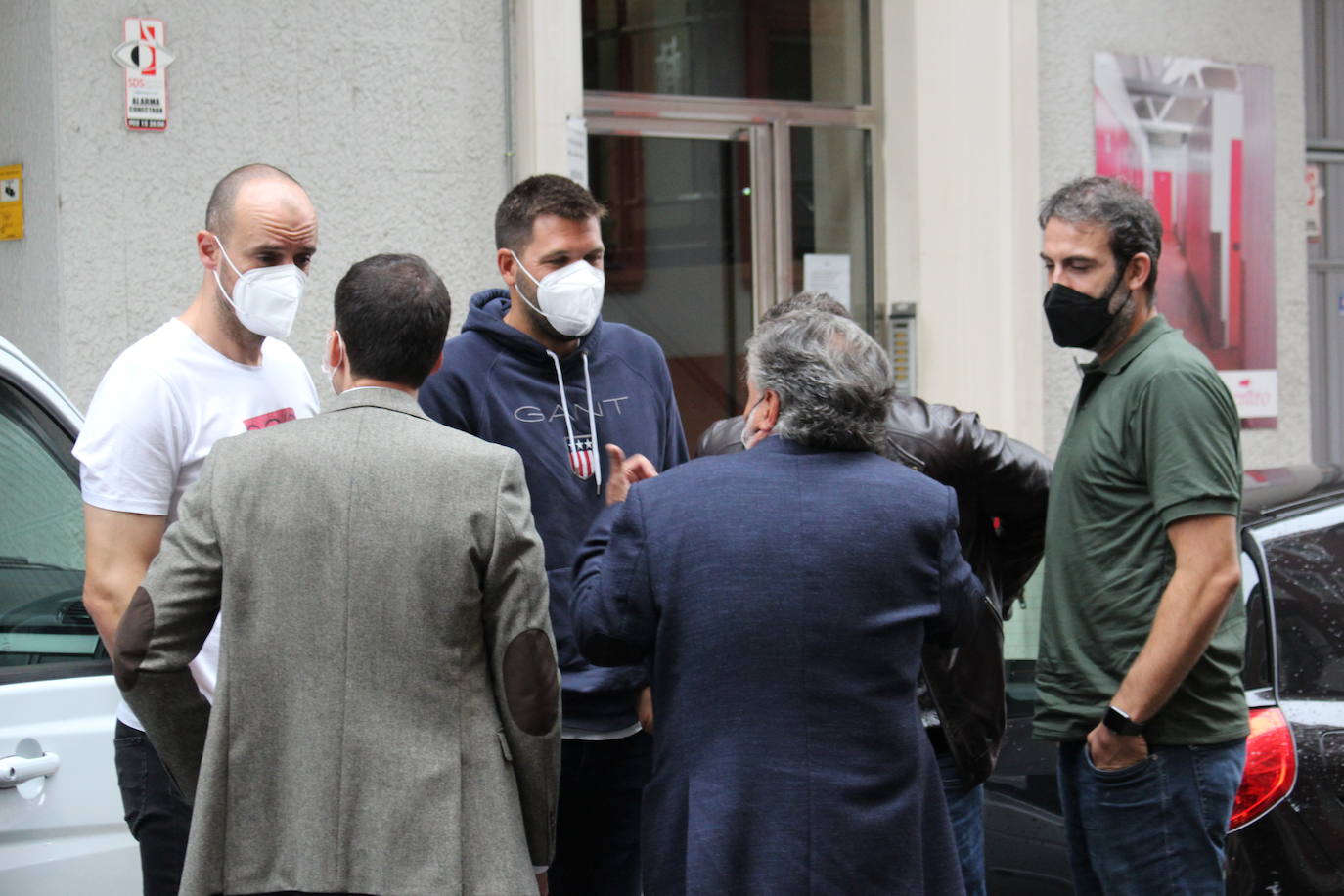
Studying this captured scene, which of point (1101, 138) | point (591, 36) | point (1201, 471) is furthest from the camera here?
point (1101, 138)

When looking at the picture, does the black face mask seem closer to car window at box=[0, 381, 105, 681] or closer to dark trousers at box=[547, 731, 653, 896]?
dark trousers at box=[547, 731, 653, 896]

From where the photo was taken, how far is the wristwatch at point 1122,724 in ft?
9.65

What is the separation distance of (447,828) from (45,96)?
3.98 meters

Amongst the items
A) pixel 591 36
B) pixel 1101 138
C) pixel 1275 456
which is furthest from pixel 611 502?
pixel 1275 456

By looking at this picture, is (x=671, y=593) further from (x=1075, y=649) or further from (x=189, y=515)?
(x=1075, y=649)

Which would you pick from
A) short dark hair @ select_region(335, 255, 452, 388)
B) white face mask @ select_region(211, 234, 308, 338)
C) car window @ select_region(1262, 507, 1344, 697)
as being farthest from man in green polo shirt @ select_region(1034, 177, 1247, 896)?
white face mask @ select_region(211, 234, 308, 338)

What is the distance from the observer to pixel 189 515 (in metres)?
2.47

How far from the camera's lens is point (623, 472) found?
2.90m

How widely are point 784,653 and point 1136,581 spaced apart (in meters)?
0.84

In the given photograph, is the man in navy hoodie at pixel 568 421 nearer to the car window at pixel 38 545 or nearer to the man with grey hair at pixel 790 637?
the man with grey hair at pixel 790 637

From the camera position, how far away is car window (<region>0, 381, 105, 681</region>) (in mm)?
3158

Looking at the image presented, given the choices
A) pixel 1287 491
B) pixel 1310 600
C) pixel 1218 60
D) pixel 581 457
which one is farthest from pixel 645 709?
pixel 1218 60

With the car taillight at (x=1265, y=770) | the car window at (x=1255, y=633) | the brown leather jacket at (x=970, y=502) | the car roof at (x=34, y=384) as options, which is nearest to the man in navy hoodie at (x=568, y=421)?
the brown leather jacket at (x=970, y=502)

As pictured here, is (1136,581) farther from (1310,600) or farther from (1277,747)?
(1310,600)
